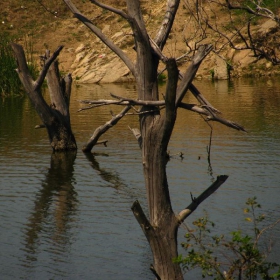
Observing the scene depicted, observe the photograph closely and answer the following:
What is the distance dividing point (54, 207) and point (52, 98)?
14.0 ft

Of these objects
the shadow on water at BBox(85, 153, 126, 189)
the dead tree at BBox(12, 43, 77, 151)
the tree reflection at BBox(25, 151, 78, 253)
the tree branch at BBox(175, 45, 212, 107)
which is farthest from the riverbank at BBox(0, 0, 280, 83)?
the tree branch at BBox(175, 45, 212, 107)

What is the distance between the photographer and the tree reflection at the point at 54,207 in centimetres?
1011

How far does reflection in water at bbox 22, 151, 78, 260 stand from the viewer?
33.0 ft

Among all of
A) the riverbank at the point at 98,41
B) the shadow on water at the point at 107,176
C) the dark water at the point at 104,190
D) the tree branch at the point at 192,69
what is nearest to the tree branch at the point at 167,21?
the tree branch at the point at 192,69

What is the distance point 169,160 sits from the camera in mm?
14672

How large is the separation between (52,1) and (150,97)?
119 ft

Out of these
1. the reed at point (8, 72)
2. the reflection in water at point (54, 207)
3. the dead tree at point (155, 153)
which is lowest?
the reflection in water at point (54, 207)

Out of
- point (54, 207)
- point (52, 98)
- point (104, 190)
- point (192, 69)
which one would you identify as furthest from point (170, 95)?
point (52, 98)

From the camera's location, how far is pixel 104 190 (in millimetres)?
12703

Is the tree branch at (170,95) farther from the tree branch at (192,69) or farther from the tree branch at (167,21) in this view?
the tree branch at (167,21)

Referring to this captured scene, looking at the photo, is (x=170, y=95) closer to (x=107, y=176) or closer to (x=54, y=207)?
(x=54, y=207)

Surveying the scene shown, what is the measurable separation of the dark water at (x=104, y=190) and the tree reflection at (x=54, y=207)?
0.01 metres

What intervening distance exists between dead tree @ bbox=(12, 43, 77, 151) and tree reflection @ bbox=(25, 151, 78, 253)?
722 mm

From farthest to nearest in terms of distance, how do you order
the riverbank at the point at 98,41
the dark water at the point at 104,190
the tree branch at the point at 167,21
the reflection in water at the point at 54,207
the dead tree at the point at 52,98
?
the riverbank at the point at 98,41 → the dead tree at the point at 52,98 → the reflection in water at the point at 54,207 → the dark water at the point at 104,190 → the tree branch at the point at 167,21
